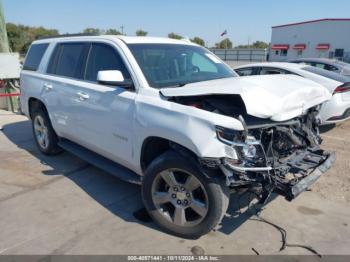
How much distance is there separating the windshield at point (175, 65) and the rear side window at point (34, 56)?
2572 millimetres

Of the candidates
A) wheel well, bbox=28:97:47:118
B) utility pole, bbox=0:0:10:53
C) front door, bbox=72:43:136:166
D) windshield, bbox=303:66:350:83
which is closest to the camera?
front door, bbox=72:43:136:166

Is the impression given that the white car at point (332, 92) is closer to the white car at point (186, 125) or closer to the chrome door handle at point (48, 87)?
the white car at point (186, 125)

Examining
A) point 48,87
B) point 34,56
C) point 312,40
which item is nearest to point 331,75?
Answer: point 48,87

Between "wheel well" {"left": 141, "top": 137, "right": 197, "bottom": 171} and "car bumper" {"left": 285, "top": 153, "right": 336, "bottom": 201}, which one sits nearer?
"car bumper" {"left": 285, "top": 153, "right": 336, "bottom": 201}

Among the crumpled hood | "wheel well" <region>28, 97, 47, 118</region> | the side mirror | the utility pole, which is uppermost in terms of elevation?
the utility pole

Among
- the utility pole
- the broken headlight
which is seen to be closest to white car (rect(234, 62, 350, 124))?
the broken headlight

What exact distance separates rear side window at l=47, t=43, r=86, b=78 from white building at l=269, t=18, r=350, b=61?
40817mm

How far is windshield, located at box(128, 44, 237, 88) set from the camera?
376 centimetres

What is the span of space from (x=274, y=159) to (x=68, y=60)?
340 centimetres

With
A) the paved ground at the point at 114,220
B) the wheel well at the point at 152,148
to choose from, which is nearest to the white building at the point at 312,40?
the paved ground at the point at 114,220

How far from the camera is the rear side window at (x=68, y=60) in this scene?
4.67 meters

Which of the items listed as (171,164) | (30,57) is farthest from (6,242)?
(30,57)

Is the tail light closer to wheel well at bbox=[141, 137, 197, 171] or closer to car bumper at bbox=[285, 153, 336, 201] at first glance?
car bumper at bbox=[285, 153, 336, 201]

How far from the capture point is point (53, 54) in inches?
213
